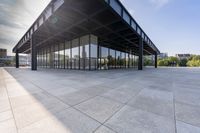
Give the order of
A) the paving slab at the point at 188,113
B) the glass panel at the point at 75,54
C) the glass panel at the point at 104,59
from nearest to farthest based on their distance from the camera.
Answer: the paving slab at the point at 188,113 < the glass panel at the point at 75,54 < the glass panel at the point at 104,59

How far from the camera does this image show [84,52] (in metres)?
17.6

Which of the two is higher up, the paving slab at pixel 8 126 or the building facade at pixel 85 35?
the building facade at pixel 85 35

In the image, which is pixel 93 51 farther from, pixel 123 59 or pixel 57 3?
pixel 123 59

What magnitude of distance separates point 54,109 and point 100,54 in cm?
1669

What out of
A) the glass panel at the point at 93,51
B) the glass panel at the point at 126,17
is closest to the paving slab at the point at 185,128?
the glass panel at the point at 126,17

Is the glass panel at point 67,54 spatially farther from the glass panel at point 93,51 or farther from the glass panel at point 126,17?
the glass panel at point 126,17

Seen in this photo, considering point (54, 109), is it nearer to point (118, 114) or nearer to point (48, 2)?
point (118, 114)

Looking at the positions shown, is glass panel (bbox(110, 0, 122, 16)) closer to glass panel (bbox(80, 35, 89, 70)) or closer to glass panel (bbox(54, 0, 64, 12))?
glass panel (bbox(54, 0, 64, 12))

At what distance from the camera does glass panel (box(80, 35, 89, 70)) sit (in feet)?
56.5

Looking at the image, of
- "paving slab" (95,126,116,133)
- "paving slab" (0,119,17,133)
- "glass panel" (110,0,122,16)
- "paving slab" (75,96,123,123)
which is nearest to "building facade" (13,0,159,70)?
"glass panel" (110,0,122,16)

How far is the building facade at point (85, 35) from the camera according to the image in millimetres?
10102

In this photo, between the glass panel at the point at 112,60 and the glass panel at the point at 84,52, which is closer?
the glass panel at the point at 84,52

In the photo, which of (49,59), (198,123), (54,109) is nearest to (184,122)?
(198,123)

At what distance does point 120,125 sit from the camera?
2.21 metres
